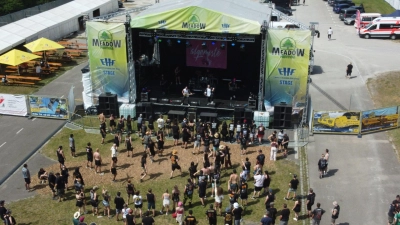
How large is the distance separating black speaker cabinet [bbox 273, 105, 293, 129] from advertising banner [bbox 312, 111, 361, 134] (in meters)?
1.38


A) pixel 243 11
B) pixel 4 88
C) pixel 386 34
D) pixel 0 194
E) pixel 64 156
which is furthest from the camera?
pixel 386 34

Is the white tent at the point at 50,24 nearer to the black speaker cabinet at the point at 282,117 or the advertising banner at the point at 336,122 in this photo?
the black speaker cabinet at the point at 282,117

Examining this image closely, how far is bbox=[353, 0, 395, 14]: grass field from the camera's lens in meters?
53.7

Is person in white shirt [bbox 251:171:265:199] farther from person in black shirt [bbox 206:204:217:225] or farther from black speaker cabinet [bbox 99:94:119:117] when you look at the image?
black speaker cabinet [bbox 99:94:119:117]

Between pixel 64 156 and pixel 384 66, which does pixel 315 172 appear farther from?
pixel 384 66

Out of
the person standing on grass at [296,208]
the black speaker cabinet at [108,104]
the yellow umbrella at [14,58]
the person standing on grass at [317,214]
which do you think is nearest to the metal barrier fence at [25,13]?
the yellow umbrella at [14,58]

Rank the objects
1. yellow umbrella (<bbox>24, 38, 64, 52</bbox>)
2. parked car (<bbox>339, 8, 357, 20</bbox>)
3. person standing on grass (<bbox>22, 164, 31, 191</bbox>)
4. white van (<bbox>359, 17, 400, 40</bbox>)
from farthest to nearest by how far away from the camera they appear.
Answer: parked car (<bbox>339, 8, 357, 20</bbox>)
white van (<bbox>359, 17, 400, 40</bbox>)
yellow umbrella (<bbox>24, 38, 64, 52</bbox>)
person standing on grass (<bbox>22, 164, 31, 191</bbox>)

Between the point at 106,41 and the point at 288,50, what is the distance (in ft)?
33.5

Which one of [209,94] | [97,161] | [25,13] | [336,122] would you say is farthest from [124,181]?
[25,13]

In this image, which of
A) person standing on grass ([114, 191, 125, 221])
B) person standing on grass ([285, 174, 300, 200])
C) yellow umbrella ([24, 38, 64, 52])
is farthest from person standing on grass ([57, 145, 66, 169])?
yellow umbrella ([24, 38, 64, 52])

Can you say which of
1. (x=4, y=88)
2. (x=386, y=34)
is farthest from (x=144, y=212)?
(x=386, y=34)

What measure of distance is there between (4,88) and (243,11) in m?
17.6

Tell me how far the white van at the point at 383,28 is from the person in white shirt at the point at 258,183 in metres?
29.3

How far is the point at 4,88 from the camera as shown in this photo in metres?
32.6
